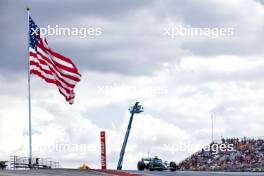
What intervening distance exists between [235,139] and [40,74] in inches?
1476

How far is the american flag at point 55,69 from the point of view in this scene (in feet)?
119

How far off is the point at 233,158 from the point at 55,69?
35.6 m

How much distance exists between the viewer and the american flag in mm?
36406

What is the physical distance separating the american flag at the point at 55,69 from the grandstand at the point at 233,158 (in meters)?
29.6

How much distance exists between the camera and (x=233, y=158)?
2682 inches

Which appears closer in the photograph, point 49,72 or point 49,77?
point 49,77

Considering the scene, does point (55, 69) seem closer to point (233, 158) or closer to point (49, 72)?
point (49, 72)

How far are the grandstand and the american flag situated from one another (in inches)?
1165

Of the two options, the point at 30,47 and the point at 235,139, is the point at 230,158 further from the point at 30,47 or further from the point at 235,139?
the point at 30,47

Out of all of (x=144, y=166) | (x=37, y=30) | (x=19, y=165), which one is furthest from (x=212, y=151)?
(x=37, y=30)

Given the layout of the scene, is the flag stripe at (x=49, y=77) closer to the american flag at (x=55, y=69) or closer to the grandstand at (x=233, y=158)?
the american flag at (x=55, y=69)

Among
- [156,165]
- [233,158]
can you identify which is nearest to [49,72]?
[156,165]

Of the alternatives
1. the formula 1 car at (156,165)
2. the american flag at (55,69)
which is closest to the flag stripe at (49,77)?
the american flag at (55,69)

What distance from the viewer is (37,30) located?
39438mm
